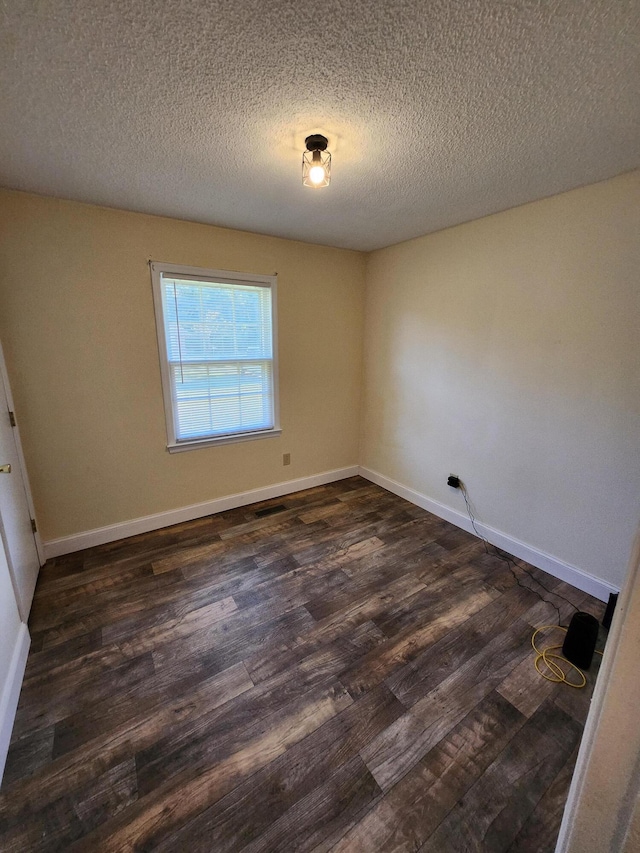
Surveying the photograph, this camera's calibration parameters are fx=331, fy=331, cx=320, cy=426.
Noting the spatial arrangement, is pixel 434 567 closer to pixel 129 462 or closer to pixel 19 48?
pixel 129 462

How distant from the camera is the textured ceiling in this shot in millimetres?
936

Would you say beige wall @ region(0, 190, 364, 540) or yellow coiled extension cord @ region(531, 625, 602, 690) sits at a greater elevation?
beige wall @ region(0, 190, 364, 540)

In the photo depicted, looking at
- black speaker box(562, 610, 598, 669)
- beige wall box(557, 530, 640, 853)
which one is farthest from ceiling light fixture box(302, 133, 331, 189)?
black speaker box(562, 610, 598, 669)

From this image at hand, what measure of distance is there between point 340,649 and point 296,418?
6.94 ft

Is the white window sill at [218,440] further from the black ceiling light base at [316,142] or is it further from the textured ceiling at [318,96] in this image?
the black ceiling light base at [316,142]

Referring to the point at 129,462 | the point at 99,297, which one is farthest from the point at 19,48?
the point at 129,462

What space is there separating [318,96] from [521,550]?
287cm

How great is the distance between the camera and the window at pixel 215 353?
2.60 metres

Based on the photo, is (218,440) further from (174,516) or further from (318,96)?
(318,96)

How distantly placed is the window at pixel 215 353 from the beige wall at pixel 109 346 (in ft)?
0.29

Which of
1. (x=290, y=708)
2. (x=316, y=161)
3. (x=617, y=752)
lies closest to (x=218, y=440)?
(x=290, y=708)

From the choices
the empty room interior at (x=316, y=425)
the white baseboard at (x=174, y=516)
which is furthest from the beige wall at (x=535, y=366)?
the white baseboard at (x=174, y=516)

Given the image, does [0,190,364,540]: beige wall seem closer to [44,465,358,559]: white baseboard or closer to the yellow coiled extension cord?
[44,465,358,559]: white baseboard

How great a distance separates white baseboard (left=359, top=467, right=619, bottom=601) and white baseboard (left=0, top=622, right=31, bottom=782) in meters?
2.89
